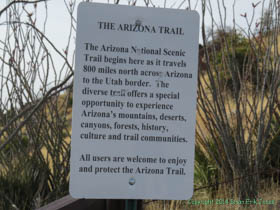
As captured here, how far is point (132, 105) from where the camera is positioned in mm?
1841

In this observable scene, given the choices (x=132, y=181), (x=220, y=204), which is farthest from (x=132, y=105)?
(x=220, y=204)

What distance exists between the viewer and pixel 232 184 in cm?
414

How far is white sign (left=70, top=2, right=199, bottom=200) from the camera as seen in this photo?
5.96 ft

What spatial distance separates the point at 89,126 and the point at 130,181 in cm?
29

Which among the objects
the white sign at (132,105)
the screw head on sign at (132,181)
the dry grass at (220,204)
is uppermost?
the white sign at (132,105)

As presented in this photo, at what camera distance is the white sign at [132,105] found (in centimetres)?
182

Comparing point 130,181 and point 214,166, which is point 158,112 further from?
point 214,166

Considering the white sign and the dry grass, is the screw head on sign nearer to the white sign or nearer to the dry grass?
the white sign

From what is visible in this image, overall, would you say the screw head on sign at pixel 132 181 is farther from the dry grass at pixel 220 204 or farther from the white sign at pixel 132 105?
the dry grass at pixel 220 204

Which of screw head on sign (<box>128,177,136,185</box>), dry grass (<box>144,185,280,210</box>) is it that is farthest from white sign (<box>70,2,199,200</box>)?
dry grass (<box>144,185,280,210</box>)

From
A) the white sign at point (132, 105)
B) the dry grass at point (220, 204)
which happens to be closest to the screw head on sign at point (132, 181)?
the white sign at point (132, 105)

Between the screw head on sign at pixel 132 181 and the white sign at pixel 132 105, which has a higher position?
the white sign at pixel 132 105

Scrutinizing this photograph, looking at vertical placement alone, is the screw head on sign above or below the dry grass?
above

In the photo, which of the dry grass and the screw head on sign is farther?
the dry grass
